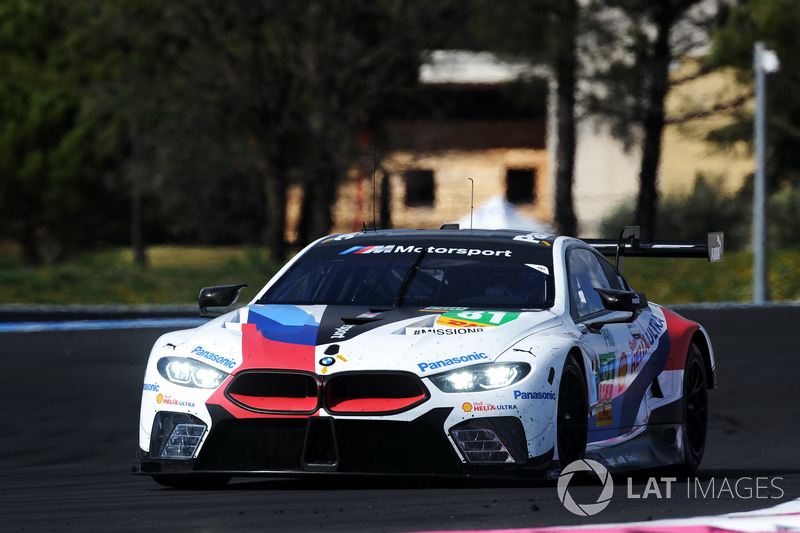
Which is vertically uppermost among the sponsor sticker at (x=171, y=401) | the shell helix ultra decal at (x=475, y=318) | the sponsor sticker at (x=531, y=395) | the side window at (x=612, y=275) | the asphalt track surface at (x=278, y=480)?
the side window at (x=612, y=275)

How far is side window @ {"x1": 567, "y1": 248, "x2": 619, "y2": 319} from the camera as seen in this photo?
8242 mm

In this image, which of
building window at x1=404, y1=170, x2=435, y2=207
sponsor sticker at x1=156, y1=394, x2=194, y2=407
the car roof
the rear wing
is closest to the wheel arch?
the rear wing

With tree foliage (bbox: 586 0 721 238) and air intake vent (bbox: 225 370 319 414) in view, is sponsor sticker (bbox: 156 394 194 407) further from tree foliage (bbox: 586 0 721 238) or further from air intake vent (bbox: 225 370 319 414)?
tree foliage (bbox: 586 0 721 238)

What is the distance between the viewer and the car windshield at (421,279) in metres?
8.05

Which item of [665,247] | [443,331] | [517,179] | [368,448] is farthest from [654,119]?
[368,448]

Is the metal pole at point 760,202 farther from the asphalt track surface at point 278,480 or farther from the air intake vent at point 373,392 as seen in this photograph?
the air intake vent at point 373,392

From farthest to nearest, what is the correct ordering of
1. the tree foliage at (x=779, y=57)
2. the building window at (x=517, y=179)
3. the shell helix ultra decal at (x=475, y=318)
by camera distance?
the building window at (x=517, y=179) < the tree foliage at (x=779, y=57) < the shell helix ultra decal at (x=475, y=318)

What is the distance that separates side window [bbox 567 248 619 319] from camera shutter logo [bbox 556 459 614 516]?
0.80 meters

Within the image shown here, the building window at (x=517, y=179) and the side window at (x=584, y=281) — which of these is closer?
the side window at (x=584, y=281)

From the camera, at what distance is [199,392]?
7184 millimetres

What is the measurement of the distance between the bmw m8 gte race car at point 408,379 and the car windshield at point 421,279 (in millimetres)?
11

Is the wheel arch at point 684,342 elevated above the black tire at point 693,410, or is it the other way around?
the wheel arch at point 684,342

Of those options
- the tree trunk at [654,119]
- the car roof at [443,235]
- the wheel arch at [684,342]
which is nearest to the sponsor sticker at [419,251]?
the car roof at [443,235]

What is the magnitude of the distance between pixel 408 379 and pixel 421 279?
130 cm
